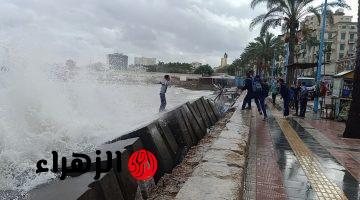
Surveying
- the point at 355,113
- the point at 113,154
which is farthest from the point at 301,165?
the point at 355,113

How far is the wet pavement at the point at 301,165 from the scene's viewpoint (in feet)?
20.4

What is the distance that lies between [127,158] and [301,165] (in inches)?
151

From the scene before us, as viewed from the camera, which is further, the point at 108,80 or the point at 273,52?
the point at 273,52

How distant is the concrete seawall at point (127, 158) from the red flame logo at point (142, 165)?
0.30 feet

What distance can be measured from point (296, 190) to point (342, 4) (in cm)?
2476

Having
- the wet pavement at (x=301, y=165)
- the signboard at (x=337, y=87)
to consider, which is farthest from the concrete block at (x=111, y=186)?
the signboard at (x=337, y=87)

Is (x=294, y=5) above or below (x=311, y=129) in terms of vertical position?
above

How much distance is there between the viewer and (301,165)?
316 inches

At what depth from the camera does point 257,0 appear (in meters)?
32.3

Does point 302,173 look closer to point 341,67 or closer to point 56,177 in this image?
point 56,177

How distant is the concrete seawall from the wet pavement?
1.47 meters

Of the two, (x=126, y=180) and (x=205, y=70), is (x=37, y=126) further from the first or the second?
(x=205, y=70)

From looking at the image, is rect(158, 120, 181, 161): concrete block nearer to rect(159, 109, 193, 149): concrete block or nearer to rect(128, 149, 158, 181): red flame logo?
rect(159, 109, 193, 149): concrete block

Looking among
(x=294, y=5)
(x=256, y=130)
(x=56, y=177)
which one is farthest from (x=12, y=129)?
(x=294, y=5)
